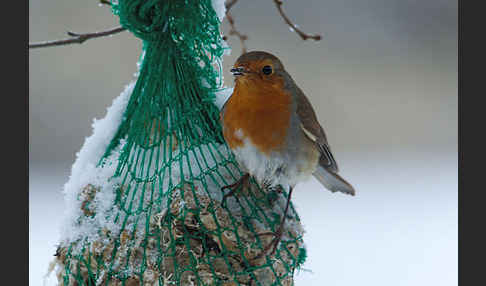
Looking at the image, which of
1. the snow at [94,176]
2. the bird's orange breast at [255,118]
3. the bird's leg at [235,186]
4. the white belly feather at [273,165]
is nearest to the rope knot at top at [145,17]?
the snow at [94,176]

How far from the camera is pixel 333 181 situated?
116 inches

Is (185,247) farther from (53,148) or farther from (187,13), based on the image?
(53,148)

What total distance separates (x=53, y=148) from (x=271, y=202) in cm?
419

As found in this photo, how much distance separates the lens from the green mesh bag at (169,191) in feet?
7.55

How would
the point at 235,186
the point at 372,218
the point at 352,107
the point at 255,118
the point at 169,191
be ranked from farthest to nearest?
the point at 352,107 < the point at 372,218 < the point at 255,118 < the point at 235,186 < the point at 169,191

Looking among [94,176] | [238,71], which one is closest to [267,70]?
[238,71]

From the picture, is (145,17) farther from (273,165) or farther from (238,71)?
(273,165)

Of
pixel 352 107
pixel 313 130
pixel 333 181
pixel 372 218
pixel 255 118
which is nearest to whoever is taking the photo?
pixel 255 118

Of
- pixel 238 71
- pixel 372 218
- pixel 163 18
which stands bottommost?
pixel 372 218

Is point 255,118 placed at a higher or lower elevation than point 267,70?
lower

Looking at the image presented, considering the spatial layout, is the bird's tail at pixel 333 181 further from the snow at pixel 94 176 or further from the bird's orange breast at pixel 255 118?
the snow at pixel 94 176

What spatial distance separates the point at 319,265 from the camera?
4.92 meters

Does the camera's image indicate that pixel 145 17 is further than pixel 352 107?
No

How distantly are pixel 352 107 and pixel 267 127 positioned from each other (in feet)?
16.6
